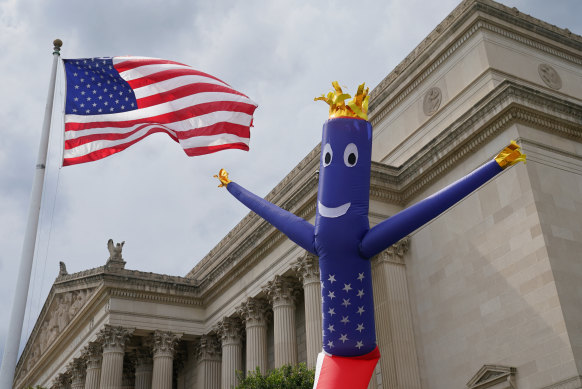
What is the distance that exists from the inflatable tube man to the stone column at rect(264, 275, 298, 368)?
15.6 meters

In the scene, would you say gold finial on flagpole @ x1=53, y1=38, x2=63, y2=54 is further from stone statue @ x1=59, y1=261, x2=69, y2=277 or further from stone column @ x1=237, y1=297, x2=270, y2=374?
stone statue @ x1=59, y1=261, x2=69, y2=277

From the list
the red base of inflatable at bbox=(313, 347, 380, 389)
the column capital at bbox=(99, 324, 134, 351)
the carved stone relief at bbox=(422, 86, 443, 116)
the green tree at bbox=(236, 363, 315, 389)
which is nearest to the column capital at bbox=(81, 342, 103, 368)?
the column capital at bbox=(99, 324, 134, 351)

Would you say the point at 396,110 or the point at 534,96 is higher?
the point at 396,110

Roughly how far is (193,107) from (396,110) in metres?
16.8

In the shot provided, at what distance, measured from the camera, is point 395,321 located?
23.6 meters

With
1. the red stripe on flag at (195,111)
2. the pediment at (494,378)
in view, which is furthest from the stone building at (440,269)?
the red stripe on flag at (195,111)

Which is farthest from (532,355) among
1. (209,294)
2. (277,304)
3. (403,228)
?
(209,294)

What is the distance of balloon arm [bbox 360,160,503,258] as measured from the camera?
38.5 ft

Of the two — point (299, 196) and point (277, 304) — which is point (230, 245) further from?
point (299, 196)

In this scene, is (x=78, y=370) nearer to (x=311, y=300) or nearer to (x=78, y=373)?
(x=78, y=373)

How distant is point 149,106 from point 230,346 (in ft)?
61.2

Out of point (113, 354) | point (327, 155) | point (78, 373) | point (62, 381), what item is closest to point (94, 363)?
point (113, 354)

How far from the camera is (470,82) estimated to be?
90.9ft

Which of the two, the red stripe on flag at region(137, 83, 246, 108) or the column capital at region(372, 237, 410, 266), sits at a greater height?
the red stripe on flag at region(137, 83, 246, 108)
